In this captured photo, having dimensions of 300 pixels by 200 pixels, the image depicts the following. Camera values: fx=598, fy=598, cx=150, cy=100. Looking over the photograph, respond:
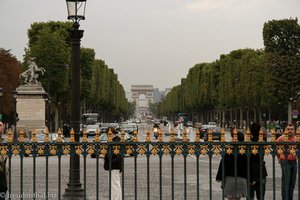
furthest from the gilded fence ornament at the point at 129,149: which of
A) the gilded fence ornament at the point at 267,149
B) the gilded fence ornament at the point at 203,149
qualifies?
the gilded fence ornament at the point at 267,149

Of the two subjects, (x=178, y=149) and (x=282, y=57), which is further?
(x=282, y=57)

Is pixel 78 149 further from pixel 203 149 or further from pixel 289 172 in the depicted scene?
pixel 289 172

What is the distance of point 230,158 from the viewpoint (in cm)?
1173

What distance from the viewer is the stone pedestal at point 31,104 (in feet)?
181

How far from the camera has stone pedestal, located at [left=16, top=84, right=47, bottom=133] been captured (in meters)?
55.3

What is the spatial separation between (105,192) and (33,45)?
50.6m

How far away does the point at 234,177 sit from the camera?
11.7m

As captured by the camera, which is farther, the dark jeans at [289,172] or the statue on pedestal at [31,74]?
the statue on pedestal at [31,74]

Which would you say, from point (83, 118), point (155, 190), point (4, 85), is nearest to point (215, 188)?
point (155, 190)

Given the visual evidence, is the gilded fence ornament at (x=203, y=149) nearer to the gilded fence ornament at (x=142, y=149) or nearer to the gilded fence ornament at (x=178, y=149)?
the gilded fence ornament at (x=178, y=149)

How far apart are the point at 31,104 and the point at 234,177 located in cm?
4555

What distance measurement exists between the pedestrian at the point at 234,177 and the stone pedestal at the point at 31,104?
44.9 m

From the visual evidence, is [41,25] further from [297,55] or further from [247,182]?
[247,182]

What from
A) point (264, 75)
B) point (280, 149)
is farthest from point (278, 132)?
point (264, 75)
